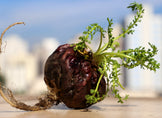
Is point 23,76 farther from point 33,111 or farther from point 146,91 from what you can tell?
point 33,111

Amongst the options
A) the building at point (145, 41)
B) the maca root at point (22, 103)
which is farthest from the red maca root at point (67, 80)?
the building at point (145, 41)

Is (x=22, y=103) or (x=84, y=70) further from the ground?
(x=84, y=70)

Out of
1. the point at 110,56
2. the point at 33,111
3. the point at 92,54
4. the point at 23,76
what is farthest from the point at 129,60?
the point at 23,76

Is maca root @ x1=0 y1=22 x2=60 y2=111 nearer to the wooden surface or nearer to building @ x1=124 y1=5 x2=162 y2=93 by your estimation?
the wooden surface

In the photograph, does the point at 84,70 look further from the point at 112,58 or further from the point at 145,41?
the point at 145,41

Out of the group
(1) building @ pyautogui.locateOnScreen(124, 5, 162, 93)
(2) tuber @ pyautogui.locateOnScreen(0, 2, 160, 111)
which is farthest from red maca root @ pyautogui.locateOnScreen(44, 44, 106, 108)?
(1) building @ pyautogui.locateOnScreen(124, 5, 162, 93)

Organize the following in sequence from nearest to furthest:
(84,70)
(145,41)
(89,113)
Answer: (89,113), (84,70), (145,41)

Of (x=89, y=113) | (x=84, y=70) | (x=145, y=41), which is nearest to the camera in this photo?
(x=89, y=113)

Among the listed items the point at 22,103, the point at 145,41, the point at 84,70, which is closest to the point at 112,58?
the point at 84,70
